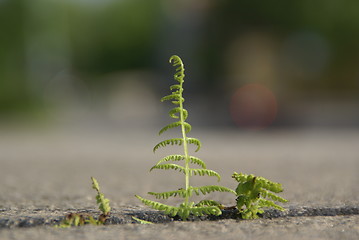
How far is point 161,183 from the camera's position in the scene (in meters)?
3.20

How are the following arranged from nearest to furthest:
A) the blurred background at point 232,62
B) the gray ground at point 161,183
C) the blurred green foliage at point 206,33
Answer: the gray ground at point 161,183 → the blurred background at point 232,62 → the blurred green foliage at point 206,33

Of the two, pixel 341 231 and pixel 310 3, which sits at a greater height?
pixel 310 3

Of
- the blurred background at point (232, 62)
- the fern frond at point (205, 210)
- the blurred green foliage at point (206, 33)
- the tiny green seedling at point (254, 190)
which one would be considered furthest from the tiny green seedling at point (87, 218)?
the blurred green foliage at point (206, 33)

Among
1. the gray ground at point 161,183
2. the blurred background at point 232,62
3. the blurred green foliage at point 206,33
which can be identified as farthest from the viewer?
the blurred green foliage at point 206,33

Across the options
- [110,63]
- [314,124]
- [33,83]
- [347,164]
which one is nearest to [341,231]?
[347,164]

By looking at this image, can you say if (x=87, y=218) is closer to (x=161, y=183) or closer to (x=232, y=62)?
(x=161, y=183)

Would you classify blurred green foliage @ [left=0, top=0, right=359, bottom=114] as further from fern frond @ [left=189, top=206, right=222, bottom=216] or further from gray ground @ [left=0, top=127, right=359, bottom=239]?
fern frond @ [left=189, top=206, right=222, bottom=216]

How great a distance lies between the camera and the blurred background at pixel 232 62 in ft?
40.1

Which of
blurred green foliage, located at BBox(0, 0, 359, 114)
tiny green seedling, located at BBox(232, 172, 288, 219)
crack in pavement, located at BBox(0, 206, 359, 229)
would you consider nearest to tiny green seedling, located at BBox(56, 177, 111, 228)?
crack in pavement, located at BBox(0, 206, 359, 229)

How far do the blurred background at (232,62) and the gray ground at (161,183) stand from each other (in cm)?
529

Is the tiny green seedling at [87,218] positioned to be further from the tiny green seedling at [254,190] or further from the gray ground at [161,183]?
the tiny green seedling at [254,190]

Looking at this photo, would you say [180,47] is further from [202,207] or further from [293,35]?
[202,207]

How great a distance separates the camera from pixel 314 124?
1066 cm

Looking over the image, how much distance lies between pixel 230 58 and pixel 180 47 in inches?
119
